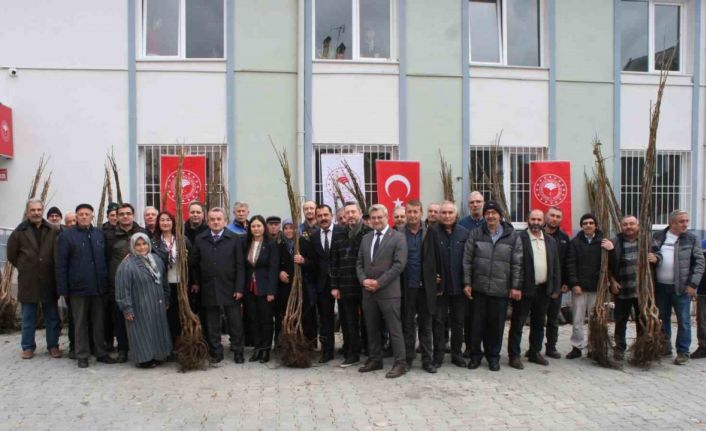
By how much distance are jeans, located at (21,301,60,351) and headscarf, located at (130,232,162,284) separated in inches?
53.1

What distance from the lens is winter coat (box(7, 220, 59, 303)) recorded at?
659cm

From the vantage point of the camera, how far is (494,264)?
20.3 ft

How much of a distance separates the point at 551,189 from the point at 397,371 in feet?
17.7

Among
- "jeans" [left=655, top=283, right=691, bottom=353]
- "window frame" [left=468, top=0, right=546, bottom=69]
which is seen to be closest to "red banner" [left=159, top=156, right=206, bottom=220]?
"window frame" [left=468, top=0, right=546, bottom=69]

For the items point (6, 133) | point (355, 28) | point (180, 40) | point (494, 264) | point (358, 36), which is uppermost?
point (355, 28)

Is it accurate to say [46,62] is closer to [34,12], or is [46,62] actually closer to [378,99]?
[34,12]

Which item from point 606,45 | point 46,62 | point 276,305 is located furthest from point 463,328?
point 46,62

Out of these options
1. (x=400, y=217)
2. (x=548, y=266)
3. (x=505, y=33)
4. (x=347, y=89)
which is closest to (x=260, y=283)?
(x=400, y=217)

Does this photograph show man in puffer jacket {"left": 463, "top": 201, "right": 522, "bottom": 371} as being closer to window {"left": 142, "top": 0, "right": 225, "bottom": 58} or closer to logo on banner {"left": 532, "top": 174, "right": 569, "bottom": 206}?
logo on banner {"left": 532, "top": 174, "right": 569, "bottom": 206}

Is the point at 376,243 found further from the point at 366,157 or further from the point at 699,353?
the point at 366,157

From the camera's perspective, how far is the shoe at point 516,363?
6332 millimetres

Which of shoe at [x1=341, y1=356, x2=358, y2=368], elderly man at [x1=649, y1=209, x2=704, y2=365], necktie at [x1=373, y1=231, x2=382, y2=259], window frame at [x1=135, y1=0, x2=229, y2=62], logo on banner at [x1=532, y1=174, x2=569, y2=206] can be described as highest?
window frame at [x1=135, y1=0, x2=229, y2=62]

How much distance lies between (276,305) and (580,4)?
7.72 m

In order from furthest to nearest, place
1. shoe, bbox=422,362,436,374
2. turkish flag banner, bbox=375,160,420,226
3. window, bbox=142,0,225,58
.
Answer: window, bbox=142,0,225,58
turkish flag banner, bbox=375,160,420,226
shoe, bbox=422,362,436,374
